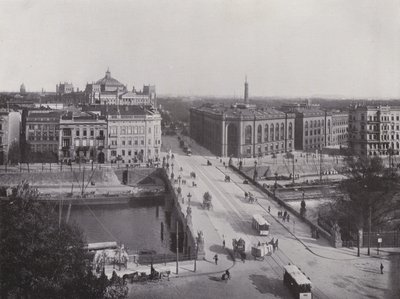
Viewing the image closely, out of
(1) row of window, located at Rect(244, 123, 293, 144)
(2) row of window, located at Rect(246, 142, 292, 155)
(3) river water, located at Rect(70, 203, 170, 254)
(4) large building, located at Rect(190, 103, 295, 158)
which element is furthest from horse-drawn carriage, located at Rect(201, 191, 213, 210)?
(2) row of window, located at Rect(246, 142, 292, 155)

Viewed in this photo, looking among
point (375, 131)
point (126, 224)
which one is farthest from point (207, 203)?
point (375, 131)

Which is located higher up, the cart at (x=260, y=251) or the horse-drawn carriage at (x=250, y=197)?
the horse-drawn carriage at (x=250, y=197)

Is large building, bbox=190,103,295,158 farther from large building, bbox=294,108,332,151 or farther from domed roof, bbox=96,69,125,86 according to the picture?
domed roof, bbox=96,69,125,86

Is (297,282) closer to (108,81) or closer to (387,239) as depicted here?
(387,239)

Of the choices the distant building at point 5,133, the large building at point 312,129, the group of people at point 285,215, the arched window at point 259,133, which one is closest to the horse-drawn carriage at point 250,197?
the group of people at point 285,215

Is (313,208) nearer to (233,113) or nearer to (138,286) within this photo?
(138,286)

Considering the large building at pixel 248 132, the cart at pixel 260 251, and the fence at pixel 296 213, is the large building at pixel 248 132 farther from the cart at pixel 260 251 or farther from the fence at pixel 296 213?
the cart at pixel 260 251
